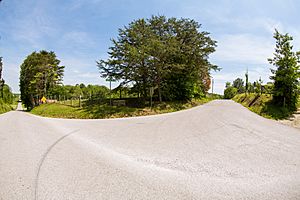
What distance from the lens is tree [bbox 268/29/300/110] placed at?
14.7 m

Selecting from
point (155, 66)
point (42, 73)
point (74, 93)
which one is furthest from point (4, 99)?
point (155, 66)

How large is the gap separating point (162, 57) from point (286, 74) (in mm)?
11913

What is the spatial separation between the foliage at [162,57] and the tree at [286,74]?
9002mm

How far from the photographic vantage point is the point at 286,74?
14797mm

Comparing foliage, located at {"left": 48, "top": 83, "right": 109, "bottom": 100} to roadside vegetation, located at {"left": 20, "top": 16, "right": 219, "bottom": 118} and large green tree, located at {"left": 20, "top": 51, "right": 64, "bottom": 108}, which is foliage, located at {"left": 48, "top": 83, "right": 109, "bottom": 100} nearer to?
roadside vegetation, located at {"left": 20, "top": 16, "right": 219, "bottom": 118}

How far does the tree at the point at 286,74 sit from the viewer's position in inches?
578

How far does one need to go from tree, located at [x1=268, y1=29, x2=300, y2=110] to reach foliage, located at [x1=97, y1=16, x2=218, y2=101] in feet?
29.5

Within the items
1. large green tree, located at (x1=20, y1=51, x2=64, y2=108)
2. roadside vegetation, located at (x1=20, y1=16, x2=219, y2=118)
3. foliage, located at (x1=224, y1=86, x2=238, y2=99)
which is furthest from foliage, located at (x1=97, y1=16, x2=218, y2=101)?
foliage, located at (x1=224, y1=86, x2=238, y2=99)

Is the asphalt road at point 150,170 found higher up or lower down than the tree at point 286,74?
lower down

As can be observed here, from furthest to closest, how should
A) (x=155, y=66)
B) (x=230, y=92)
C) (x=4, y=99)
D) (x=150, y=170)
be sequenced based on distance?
(x=230, y=92), (x=4, y=99), (x=155, y=66), (x=150, y=170)

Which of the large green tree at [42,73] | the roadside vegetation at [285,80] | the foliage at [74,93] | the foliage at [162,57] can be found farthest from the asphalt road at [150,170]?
the large green tree at [42,73]

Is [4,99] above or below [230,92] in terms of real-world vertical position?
below

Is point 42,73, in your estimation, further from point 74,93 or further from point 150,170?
point 150,170

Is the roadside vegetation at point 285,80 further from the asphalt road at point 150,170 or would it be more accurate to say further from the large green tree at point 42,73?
the large green tree at point 42,73
